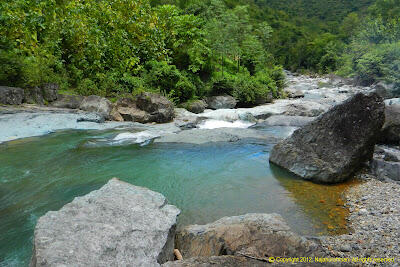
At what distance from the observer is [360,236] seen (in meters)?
4.60

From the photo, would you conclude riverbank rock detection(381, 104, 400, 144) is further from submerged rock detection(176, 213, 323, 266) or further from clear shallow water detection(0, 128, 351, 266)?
submerged rock detection(176, 213, 323, 266)

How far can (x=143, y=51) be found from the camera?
895cm

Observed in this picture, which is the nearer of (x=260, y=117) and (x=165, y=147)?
(x=165, y=147)

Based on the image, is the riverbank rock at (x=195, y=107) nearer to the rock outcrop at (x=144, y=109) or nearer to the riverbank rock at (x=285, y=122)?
the rock outcrop at (x=144, y=109)

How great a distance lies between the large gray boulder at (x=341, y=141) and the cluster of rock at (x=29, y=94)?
12387 millimetres

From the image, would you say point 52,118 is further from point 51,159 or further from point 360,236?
point 360,236

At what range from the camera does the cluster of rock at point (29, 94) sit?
1300cm

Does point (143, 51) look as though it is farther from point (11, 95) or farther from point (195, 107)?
point (195, 107)

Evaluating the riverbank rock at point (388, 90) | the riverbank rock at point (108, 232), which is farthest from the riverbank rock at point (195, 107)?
the riverbank rock at point (388, 90)

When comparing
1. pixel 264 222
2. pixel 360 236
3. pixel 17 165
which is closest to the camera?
pixel 264 222

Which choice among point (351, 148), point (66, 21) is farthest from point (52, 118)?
point (351, 148)

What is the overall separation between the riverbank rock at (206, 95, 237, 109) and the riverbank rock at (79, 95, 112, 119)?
871 cm

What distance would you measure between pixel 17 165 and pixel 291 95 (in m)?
27.4

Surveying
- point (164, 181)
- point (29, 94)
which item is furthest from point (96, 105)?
point (164, 181)
